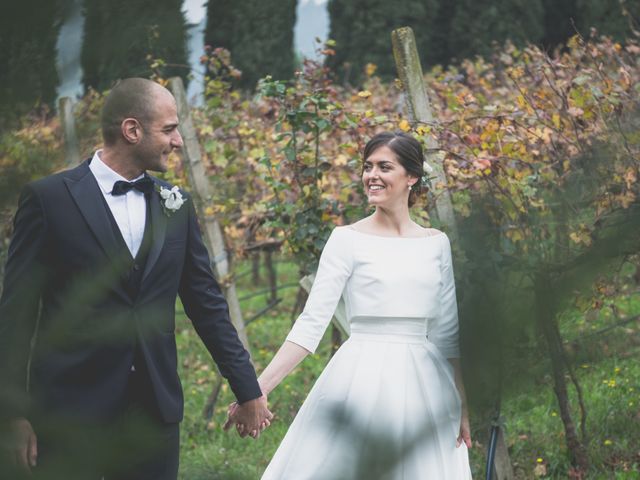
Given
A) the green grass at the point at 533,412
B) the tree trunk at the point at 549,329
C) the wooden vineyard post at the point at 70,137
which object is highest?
the wooden vineyard post at the point at 70,137

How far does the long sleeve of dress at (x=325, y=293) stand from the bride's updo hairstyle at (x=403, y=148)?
310 millimetres

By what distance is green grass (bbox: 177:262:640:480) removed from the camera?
0.42 meters

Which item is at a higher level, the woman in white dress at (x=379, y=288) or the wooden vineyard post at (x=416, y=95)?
the wooden vineyard post at (x=416, y=95)

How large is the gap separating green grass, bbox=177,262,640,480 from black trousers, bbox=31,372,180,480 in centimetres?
5

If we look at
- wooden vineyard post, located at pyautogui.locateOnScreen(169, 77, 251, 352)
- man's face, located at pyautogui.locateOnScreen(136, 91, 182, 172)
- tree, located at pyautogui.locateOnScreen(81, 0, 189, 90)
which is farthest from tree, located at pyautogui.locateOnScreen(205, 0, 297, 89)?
wooden vineyard post, located at pyautogui.locateOnScreen(169, 77, 251, 352)

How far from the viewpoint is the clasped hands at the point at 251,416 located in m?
Answer: 2.65

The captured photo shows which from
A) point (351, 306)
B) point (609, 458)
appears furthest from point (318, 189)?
point (609, 458)

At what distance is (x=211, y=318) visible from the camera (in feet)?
8.51

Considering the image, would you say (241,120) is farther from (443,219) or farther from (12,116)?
(12,116)

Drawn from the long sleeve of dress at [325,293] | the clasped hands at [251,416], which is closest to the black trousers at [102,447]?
the clasped hands at [251,416]

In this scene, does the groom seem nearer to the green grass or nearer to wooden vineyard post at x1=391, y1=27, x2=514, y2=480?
the green grass

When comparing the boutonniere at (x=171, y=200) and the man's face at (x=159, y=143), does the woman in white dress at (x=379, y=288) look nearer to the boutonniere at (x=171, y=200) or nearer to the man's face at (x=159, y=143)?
the boutonniere at (x=171, y=200)

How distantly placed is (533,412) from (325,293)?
2.57 meters

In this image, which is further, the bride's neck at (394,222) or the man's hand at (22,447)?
the bride's neck at (394,222)
